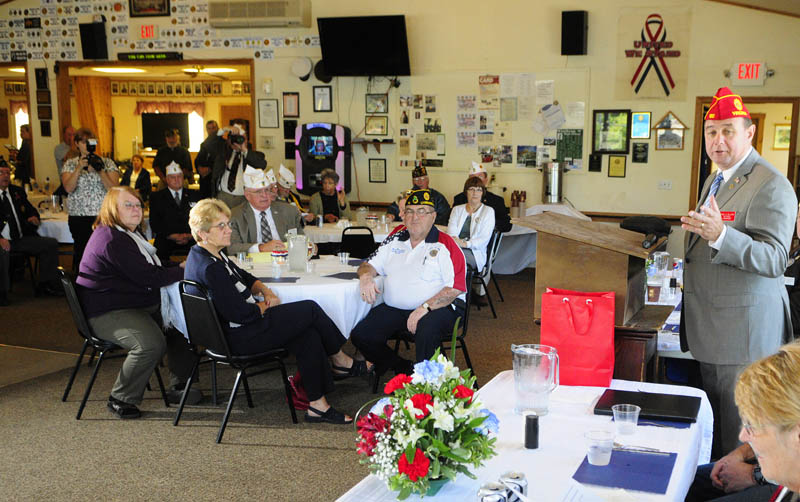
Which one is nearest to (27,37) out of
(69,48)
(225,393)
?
(69,48)

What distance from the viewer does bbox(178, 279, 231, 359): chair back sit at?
3818 millimetres

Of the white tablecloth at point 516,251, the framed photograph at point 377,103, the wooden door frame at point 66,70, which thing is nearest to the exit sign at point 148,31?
the wooden door frame at point 66,70

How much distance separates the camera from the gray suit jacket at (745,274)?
8.14 feet

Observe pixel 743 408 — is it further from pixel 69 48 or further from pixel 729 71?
pixel 69 48

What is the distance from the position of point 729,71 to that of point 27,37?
9187 mm

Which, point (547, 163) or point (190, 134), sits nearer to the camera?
point (547, 163)

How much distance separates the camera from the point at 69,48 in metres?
10.4

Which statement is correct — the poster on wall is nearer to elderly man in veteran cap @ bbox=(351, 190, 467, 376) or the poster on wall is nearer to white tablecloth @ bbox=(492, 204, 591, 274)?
white tablecloth @ bbox=(492, 204, 591, 274)

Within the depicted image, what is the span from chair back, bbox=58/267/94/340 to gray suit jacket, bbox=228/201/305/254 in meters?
1.35

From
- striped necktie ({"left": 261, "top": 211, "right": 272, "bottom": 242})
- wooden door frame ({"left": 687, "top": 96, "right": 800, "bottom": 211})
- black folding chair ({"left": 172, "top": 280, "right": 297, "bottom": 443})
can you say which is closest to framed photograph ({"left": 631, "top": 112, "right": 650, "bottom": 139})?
wooden door frame ({"left": 687, "top": 96, "right": 800, "bottom": 211})

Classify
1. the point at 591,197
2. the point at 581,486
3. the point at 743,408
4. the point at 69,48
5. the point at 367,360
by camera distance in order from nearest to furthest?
the point at 743,408 < the point at 581,486 < the point at 367,360 < the point at 591,197 < the point at 69,48

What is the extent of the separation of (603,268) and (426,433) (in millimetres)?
1371

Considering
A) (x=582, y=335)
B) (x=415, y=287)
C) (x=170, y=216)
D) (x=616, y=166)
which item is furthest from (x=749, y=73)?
(x=582, y=335)

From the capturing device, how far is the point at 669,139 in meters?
8.35
